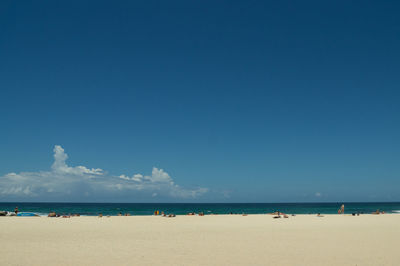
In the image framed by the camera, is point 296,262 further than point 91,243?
No

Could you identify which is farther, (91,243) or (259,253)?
(91,243)

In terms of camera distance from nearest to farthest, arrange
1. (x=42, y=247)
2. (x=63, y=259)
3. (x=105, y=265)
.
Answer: (x=105, y=265) < (x=63, y=259) < (x=42, y=247)

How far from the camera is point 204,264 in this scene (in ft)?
33.4

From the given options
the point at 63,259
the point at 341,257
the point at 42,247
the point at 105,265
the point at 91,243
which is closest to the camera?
the point at 105,265

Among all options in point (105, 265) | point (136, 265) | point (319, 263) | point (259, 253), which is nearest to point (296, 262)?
point (319, 263)

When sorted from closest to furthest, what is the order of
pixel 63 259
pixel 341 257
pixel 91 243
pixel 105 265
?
pixel 105 265
pixel 63 259
pixel 341 257
pixel 91 243

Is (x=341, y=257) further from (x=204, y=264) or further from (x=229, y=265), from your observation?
(x=204, y=264)

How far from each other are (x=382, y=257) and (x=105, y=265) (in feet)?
34.7

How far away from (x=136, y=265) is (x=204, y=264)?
2355 mm

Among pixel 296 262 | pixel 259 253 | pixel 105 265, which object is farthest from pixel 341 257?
pixel 105 265

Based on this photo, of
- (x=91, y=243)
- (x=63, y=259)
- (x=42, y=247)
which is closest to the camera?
(x=63, y=259)

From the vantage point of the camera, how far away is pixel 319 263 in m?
10.4

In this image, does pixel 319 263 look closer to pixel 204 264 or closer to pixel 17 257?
pixel 204 264

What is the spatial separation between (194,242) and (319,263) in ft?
22.3
